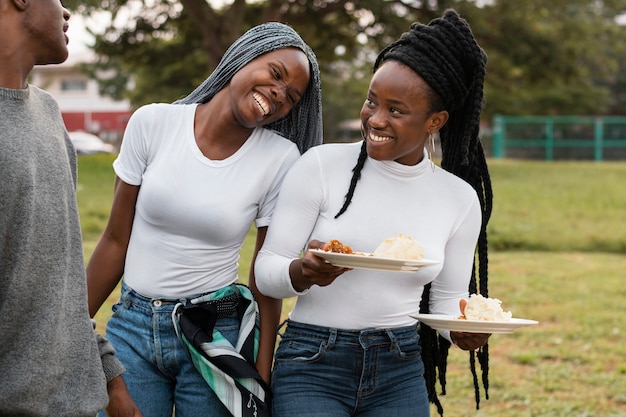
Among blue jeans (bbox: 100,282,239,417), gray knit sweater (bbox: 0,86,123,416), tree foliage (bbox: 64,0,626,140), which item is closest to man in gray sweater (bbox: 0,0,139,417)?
gray knit sweater (bbox: 0,86,123,416)

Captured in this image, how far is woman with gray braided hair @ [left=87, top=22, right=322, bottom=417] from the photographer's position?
2.78 m

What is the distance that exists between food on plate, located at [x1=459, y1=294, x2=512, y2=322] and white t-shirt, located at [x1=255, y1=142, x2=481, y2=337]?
0.16 meters

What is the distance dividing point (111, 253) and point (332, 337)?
0.80m

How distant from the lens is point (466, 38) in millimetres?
2912

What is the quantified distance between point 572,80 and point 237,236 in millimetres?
24093

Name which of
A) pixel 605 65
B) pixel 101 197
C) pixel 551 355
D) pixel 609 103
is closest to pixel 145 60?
pixel 101 197

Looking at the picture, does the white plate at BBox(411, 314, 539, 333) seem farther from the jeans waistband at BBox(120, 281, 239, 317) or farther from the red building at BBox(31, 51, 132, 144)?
the red building at BBox(31, 51, 132, 144)

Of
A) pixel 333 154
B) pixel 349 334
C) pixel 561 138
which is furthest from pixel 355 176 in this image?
pixel 561 138

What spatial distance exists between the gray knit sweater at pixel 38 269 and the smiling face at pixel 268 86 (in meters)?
0.80

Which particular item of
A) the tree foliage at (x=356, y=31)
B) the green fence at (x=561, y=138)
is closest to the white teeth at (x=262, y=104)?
the tree foliage at (x=356, y=31)

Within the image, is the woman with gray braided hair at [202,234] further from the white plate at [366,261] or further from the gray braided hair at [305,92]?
the white plate at [366,261]

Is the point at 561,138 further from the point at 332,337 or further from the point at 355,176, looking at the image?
the point at 332,337

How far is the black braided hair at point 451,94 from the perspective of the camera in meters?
2.83

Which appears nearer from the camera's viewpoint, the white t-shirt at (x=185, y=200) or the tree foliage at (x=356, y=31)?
the white t-shirt at (x=185, y=200)
